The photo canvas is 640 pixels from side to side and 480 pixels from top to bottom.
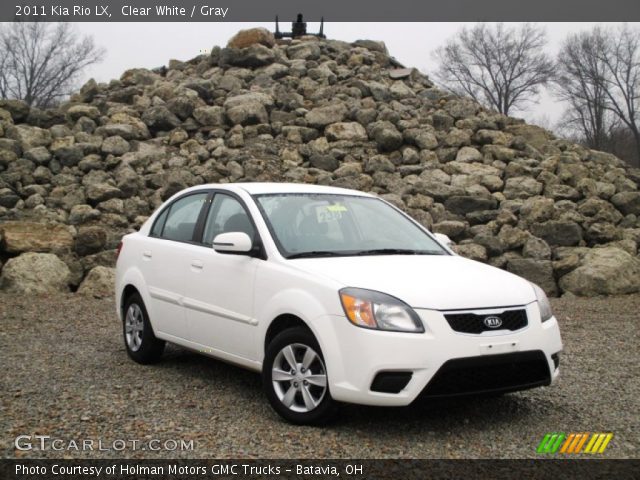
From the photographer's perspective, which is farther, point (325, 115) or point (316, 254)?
point (325, 115)

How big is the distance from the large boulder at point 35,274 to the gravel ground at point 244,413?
15.6ft

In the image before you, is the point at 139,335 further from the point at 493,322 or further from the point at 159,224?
the point at 493,322

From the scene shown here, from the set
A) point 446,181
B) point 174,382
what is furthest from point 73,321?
point 446,181

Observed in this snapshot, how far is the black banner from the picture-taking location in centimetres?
414

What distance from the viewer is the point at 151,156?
1836 cm

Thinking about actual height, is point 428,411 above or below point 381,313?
below

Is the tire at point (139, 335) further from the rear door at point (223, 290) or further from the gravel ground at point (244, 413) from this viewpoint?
the rear door at point (223, 290)

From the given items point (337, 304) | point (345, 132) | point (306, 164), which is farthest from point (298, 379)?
point (345, 132)

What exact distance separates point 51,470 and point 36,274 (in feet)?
31.0

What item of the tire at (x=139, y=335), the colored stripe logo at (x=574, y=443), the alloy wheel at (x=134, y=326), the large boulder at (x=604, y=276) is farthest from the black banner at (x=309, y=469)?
the large boulder at (x=604, y=276)

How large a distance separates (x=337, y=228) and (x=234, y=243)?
918mm

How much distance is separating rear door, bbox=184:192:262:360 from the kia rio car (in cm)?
1

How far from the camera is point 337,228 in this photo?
5945 mm

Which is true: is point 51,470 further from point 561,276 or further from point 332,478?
point 561,276
